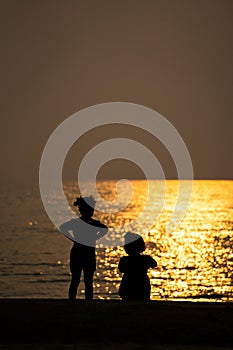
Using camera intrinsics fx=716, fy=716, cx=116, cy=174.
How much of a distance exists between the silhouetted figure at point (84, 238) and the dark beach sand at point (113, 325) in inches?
87.8

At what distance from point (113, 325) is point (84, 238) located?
3843 millimetres

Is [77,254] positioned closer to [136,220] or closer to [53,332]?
[53,332]

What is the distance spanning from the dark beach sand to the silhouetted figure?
7.31ft

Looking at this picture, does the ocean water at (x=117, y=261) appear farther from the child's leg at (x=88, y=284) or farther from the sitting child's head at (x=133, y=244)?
the sitting child's head at (x=133, y=244)

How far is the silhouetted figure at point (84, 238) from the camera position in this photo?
1228 centimetres

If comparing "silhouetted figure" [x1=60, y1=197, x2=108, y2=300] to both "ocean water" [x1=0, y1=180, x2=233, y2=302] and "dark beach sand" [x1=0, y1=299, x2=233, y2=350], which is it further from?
"ocean water" [x1=0, y1=180, x2=233, y2=302]

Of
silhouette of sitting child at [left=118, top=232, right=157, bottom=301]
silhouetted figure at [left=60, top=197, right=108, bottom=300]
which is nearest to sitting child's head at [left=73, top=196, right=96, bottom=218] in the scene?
silhouetted figure at [left=60, top=197, right=108, bottom=300]

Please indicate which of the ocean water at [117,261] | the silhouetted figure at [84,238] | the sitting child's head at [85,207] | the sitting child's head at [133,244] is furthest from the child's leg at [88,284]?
the ocean water at [117,261]

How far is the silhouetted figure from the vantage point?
484 inches

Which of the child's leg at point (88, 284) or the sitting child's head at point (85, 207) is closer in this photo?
the sitting child's head at point (85, 207)

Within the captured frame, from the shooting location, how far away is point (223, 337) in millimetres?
8023

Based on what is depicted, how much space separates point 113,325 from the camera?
8555 mm

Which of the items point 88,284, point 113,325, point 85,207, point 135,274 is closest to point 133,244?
point 135,274

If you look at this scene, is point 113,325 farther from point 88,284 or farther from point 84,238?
point 88,284
